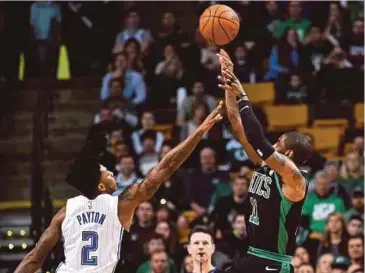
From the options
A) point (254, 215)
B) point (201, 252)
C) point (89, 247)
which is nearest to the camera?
point (89, 247)

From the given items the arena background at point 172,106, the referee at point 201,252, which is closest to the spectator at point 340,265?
the arena background at point 172,106

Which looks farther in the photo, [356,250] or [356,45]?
[356,45]

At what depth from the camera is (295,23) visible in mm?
16766

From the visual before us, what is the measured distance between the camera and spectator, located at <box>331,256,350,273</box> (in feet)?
40.2

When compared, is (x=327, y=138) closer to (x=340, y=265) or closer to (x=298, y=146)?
(x=340, y=265)

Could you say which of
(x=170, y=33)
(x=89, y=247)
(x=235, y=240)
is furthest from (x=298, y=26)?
(x=89, y=247)

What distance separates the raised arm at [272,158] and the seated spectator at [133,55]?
773 cm

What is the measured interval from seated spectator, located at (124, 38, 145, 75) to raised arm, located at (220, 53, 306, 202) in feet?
25.4

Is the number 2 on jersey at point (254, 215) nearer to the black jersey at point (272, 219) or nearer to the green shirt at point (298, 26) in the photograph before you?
the black jersey at point (272, 219)

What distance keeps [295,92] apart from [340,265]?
4014 millimetres

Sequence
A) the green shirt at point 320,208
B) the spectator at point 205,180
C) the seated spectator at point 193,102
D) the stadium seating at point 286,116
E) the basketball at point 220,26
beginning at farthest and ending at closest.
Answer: the stadium seating at point 286,116 → the seated spectator at point 193,102 → the spectator at point 205,180 → the green shirt at point 320,208 → the basketball at point 220,26

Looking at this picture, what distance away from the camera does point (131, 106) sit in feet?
50.2

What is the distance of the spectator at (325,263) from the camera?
12.4 m

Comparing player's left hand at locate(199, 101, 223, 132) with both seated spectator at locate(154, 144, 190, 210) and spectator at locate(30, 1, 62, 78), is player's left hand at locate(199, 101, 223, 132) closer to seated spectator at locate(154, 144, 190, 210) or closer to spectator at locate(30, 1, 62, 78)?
seated spectator at locate(154, 144, 190, 210)
